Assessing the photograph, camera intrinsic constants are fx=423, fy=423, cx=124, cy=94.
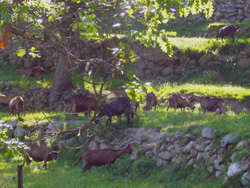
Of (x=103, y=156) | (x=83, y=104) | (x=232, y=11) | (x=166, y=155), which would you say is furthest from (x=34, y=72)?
(x=232, y=11)

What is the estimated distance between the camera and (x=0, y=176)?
448 inches

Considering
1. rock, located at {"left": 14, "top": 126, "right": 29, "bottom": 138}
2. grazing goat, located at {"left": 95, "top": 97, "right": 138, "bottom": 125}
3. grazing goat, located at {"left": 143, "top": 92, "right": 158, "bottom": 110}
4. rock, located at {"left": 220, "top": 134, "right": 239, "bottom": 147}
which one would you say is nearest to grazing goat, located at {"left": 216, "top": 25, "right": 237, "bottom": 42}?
grazing goat, located at {"left": 143, "top": 92, "right": 158, "bottom": 110}

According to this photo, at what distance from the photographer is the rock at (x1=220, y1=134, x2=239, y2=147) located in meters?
9.27

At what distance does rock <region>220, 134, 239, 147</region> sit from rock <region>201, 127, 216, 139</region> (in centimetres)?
49

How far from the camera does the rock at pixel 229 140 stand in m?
9.27

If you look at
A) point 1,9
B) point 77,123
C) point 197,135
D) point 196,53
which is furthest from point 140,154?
point 196,53

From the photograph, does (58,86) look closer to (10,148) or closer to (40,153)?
(40,153)

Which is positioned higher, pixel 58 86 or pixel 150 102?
pixel 58 86

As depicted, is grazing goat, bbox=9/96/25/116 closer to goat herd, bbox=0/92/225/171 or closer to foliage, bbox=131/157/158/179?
goat herd, bbox=0/92/225/171

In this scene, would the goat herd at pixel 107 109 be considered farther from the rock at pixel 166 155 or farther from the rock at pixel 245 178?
the rock at pixel 245 178

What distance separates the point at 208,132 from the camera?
1003 cm

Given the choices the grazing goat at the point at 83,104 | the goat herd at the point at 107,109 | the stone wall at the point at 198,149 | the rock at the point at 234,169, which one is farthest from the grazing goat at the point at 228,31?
the rock at the point at 234,169

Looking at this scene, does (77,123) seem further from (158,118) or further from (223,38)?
(223,38)

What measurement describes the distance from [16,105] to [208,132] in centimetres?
913
